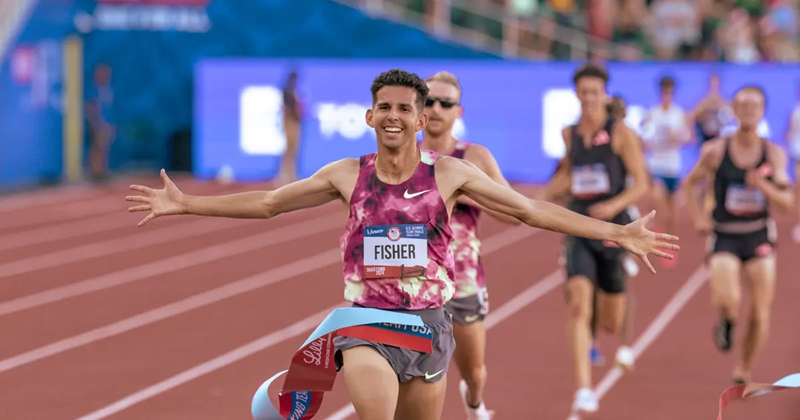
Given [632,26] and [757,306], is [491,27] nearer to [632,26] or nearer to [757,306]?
[632,26]

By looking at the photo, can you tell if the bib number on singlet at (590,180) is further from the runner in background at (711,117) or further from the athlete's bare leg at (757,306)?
the runner in background at (711,117)

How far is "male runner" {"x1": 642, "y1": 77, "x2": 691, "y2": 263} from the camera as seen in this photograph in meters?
16.4

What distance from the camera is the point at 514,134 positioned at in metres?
22.1

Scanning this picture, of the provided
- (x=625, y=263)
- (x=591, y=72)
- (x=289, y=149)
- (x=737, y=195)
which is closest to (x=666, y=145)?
(x=289, y=149)

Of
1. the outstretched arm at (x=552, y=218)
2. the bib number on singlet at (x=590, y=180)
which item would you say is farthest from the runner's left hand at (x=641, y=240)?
the bib number on singlet at (x=590, y=180)

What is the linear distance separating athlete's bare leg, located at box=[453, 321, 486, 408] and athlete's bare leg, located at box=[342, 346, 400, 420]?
1869mm

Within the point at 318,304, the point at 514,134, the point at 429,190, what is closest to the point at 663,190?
the point at 514,134

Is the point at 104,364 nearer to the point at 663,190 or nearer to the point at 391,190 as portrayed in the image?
the point at 391,190

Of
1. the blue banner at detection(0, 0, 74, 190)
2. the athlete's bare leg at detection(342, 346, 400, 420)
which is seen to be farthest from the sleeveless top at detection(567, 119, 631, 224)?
the blue banner at detection(0, 0, 74, 190)

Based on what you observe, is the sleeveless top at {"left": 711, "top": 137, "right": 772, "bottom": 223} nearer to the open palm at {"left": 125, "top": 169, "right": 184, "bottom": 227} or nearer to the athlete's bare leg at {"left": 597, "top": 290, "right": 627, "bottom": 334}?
the athlete's bare leg at {"left": 597, "top": 290, "right": 627, "bottom": 334}

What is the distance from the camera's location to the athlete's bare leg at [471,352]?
6.63 metres

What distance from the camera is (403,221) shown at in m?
4.86

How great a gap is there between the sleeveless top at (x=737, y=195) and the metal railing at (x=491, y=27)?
15005mm

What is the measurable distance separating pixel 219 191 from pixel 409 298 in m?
16.7
